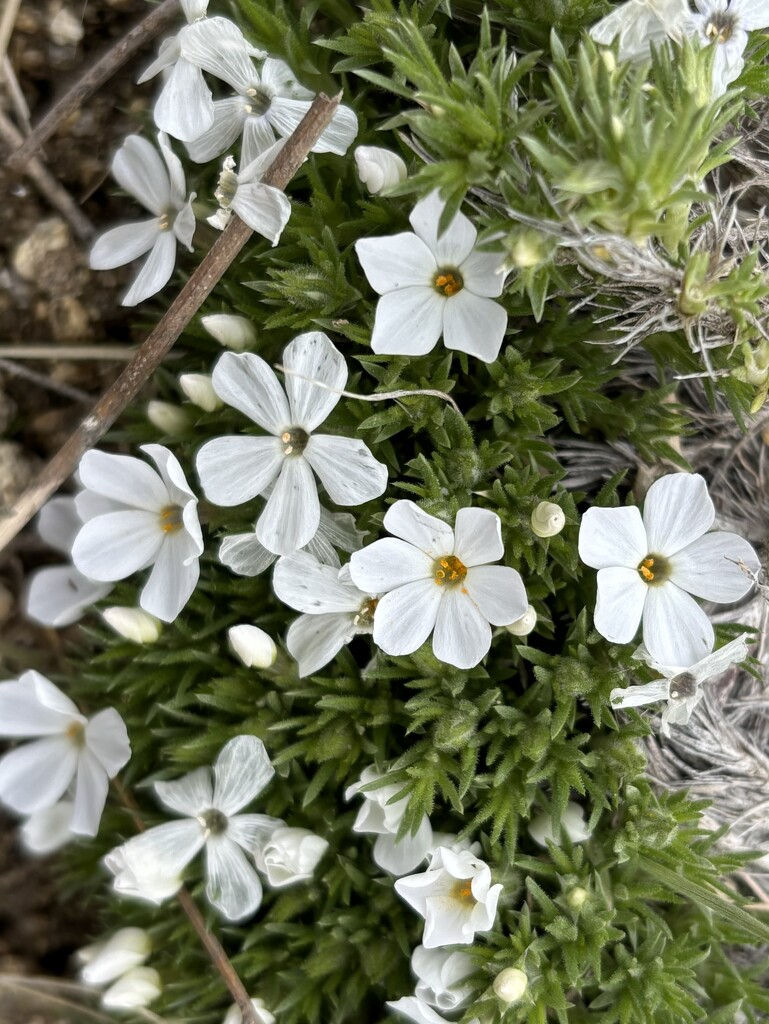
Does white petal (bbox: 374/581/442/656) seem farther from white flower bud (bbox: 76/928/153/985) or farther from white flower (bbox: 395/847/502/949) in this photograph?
white flower bud (bbox: 76/928/153/985)

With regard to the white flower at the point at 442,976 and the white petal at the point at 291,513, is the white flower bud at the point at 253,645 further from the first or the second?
Result: the white flower at the point at 442,976

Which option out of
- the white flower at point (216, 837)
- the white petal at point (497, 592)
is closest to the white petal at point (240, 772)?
the white flower at point (216, 837)

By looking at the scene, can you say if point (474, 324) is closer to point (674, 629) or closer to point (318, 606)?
point (318, 606)

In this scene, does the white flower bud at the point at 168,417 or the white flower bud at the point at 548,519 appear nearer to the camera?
the white flower bud at the point at 548,519

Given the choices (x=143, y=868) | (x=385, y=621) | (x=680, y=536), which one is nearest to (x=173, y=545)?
(x=385, y=621)

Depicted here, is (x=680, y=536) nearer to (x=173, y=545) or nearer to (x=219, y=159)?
(x=173, y=545)

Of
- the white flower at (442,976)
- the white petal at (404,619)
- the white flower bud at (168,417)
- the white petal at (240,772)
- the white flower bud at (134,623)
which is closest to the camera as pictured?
the white petal at (404,619)

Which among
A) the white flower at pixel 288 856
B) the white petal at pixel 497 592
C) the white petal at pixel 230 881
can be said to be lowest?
the white petal at pixel 230 881
